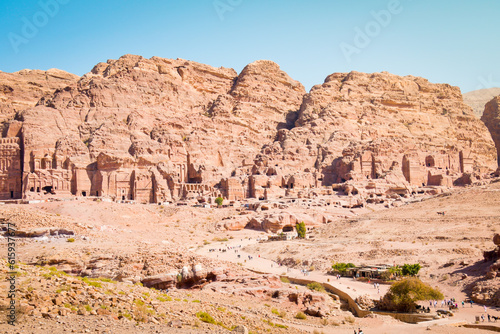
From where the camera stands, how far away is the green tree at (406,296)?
86.4 ft

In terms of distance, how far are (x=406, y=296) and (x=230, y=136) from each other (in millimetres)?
79310

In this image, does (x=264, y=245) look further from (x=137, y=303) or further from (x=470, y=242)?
(x=137, y=303)

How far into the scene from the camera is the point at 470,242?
4156 centimetres

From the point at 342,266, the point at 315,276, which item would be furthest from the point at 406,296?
the point at 342,266

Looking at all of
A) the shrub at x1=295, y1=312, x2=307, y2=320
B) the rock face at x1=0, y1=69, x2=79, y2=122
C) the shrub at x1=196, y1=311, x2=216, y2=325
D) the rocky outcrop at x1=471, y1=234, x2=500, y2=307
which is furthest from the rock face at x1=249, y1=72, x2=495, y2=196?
the shrub at x1=196, y1=311, x2=216, y2=325

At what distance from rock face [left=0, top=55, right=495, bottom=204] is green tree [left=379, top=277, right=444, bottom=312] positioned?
1993 inches

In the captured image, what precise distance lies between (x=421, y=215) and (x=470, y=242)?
1513 cm

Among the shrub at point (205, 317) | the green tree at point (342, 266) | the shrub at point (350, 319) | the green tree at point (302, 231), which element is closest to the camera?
the shrub at point (205, 317)

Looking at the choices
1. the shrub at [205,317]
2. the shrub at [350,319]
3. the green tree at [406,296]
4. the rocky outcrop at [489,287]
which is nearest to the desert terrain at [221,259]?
the shrub at [350,319]

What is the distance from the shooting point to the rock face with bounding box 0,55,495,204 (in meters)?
75.0

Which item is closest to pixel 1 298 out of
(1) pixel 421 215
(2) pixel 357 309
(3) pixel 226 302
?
(3) pixel 226 302

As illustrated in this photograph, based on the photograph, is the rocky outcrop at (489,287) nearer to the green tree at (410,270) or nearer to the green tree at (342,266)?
the green tree at (410,270)

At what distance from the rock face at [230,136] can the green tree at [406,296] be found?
50610mm

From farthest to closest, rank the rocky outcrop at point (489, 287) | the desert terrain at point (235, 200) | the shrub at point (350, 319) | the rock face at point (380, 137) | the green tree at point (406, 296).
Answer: the rock face at point (380, 137) → the rocky outcrop at point (489, 287) → the green tree at point (406, 296) → the shrub at point (350, 319) → the desert terrain at point (235, 200)
